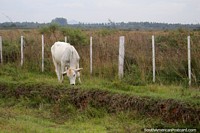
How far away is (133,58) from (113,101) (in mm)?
4026

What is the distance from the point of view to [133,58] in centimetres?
1380

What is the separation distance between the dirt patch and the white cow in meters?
0.90

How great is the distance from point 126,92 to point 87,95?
1.10 meters

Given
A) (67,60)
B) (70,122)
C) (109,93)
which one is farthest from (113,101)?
(67,60)

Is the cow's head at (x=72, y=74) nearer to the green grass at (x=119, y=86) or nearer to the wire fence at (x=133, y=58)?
the green grass at (x=119, y=86)

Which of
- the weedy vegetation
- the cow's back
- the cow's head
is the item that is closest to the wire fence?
the weedy vegetation

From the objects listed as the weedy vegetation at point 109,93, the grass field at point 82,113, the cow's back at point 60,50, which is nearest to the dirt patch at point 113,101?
the weedy vegetation at point 109,93

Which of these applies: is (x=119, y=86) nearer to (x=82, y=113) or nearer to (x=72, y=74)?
(x=82, y=113)

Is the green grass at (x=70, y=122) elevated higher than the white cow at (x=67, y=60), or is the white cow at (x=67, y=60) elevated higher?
the white cow at (x=67, y=60)

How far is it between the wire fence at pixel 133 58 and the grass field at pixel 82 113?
2.96 ft

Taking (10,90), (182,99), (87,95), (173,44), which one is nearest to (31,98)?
(10,90)

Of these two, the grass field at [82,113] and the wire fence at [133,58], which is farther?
the wire fence at [133,58]

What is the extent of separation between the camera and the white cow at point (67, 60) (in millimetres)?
12281

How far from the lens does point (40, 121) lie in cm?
928
